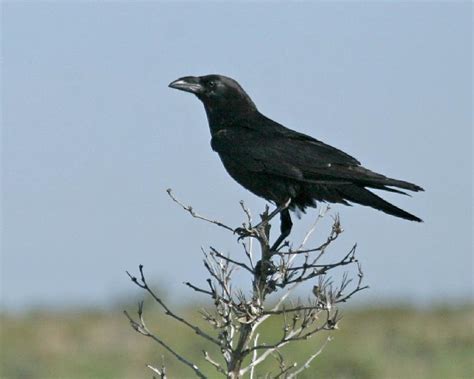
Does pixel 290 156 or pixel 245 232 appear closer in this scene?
pixel 245 232

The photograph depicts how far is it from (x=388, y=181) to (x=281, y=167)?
0.82 metres

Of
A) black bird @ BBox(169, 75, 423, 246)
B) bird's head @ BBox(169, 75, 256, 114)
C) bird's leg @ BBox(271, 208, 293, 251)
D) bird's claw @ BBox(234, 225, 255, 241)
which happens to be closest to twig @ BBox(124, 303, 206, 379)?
bird's claw @ BBox(234, 225, 255, 241)

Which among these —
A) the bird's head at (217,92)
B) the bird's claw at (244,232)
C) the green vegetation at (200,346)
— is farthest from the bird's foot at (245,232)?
the green vegetation at (200,346)

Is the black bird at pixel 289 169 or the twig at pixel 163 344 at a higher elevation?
the black bird at pixel 289 169

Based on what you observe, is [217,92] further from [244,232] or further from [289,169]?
[244,232]

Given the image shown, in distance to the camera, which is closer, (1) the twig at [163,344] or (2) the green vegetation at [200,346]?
(1) the twig at [163,344]

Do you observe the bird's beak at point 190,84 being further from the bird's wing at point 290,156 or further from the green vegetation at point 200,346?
the green vegetation at point 200,346

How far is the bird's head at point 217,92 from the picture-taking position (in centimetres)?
786

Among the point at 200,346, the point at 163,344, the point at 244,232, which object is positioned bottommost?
the point at 163,344

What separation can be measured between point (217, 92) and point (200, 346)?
8003mm

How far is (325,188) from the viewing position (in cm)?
687

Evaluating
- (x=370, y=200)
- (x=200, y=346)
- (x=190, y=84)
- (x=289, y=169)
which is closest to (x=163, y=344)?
(x=370, y=200)

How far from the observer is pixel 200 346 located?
15422 mm

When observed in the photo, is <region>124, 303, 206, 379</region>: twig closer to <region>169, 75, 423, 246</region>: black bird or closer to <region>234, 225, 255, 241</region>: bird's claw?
<region>234, 225, 255, 241</region>: bird's claw
